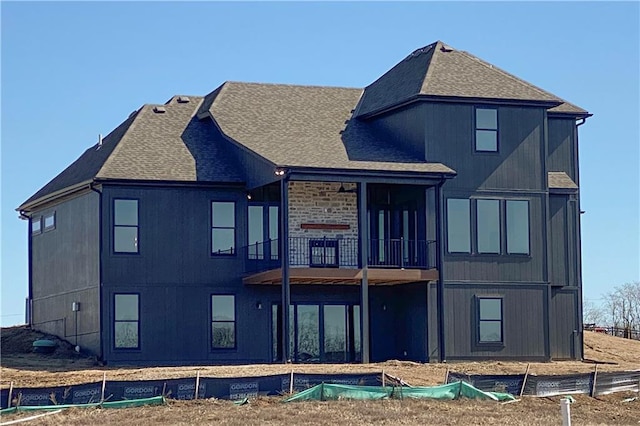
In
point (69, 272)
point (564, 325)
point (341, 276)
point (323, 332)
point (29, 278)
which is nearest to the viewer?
point (341, 276)

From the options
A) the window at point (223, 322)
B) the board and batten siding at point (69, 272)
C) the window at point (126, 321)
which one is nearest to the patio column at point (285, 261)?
the window at point (223, 322)

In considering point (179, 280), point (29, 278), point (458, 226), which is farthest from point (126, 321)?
point (458, 226)

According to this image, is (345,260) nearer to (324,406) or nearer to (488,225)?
(488,225)

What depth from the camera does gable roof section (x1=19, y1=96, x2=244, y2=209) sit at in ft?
131

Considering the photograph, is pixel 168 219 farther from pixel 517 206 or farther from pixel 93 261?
pixel 517 206

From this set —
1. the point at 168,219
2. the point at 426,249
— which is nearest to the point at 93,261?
the point at 168,219

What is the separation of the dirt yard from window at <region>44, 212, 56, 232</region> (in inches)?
198

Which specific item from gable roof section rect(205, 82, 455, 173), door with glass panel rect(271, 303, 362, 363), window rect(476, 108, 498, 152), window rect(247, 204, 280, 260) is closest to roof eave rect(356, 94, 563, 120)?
window rect(476, 108, 498, 152)

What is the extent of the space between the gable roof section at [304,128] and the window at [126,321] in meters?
5.77

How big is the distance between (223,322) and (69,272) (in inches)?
222

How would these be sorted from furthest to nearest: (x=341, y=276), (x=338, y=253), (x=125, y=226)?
(x=338, y=253)
(x=125, y=226)
(x=341, y=276)

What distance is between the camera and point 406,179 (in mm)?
38594

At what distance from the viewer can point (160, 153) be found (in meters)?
41.2

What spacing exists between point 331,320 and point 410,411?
12.4 meters
